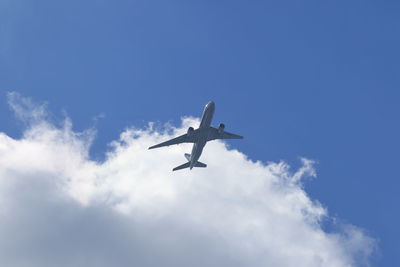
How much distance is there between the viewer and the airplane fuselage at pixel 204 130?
152 meters

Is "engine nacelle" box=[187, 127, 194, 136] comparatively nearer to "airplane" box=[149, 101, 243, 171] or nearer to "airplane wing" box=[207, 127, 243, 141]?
"airplane" box=[149, 101, 243, 171]

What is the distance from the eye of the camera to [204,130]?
158 meters

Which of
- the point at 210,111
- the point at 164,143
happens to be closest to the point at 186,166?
the point at 164,143

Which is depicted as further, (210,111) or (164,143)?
(164,143)

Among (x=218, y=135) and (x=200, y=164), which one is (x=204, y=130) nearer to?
(x=218, y=135)

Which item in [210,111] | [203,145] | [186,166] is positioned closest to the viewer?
[210,111]

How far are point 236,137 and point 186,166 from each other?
1856cm

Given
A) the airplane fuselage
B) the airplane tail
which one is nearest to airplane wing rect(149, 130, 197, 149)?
the airplane fuselage

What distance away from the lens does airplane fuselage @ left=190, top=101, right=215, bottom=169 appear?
5994 inches

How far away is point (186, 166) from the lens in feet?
577

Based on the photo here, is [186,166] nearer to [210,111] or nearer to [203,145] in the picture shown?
[203,145]

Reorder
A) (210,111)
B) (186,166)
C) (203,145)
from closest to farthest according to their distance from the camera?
(210,111) → (203,145) → (186,166)

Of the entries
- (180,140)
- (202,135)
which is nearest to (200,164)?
(180,140)

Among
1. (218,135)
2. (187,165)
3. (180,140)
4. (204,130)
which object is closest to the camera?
(204,130)
